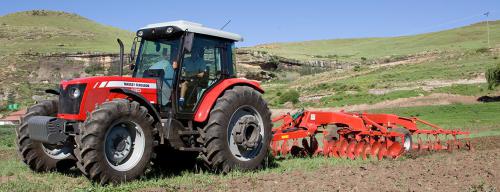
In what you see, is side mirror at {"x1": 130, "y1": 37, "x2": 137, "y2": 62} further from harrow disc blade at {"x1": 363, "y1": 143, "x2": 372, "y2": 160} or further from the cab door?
harrow disc blade at {"x1": 363, "y1": 143, "x2": 372, "y2": 160}

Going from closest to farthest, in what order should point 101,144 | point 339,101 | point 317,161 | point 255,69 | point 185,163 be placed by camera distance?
1. point 101,144
2. point 185,163
3. point 317,161
4. point 339,101
5. point 255,69

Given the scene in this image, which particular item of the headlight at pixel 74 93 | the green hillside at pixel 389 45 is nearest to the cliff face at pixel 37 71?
the headlight at pixel 74 93

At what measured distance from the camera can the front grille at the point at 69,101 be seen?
7.46 meters

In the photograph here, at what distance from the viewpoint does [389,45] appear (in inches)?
4328

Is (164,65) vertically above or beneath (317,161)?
above

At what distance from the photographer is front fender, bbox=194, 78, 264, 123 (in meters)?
8.15

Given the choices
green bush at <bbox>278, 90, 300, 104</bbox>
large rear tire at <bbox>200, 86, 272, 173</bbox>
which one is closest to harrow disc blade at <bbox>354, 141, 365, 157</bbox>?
large rear tire at <bbox>200, 86, 272, 173</bbox>

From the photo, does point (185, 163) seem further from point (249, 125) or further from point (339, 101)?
point (339, 101)

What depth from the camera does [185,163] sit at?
9352mm

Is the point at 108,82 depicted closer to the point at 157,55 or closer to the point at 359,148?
the point at 157,55

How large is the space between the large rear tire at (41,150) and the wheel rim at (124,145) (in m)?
1.37

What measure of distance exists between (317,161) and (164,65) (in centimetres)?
383

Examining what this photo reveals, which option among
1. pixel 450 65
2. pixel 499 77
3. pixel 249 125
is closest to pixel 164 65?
pixel 249 125

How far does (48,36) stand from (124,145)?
88504mm
